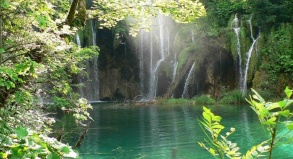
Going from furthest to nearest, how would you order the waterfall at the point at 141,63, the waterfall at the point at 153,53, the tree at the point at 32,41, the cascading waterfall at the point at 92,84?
1. the cascading waterfall at the point at 92,84
2. the waterfall at the point at 141,63
3. the waterfall at the point at 153,53
4. the tree at the point at 32,41

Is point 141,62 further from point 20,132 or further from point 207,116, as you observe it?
point 207,116

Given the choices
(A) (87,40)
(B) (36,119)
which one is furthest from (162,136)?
(A) (87,40)

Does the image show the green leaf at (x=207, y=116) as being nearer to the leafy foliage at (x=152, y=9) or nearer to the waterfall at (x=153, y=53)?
the leafy foliage at (x=152, y=9)

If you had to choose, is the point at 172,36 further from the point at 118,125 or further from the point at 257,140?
the point at 257,140

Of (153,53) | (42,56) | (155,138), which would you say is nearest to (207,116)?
(42,56)

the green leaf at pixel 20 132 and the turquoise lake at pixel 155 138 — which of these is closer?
the green leaf at pixel 20 132

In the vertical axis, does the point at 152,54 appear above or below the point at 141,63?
above

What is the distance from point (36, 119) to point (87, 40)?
25.1 m

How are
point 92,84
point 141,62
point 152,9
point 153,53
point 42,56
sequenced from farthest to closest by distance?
point 92,84 < point 141,62 < point 153,53 < point 152,9 < point 42,56

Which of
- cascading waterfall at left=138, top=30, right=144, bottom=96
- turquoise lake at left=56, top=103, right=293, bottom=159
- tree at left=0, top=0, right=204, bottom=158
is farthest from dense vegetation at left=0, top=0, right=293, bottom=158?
cascading waterfall at left=138, top=30, right=144, bottom=96

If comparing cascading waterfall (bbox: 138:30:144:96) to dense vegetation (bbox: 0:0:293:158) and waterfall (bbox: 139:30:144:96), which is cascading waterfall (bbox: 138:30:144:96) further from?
dense vegetation (bbox: 0:0:293:158)

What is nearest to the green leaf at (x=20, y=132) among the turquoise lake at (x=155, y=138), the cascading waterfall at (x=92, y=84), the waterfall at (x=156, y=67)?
the turquoise lake at (x=155, y=138)

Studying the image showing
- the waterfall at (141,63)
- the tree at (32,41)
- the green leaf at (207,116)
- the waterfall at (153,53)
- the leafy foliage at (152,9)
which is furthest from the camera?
the waterfall at (141,63)

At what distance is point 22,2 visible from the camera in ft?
12.9
